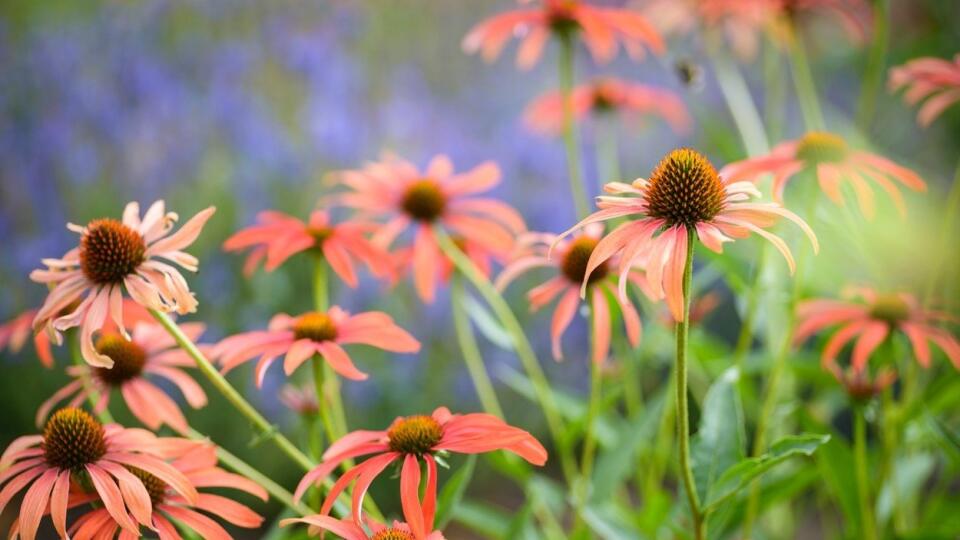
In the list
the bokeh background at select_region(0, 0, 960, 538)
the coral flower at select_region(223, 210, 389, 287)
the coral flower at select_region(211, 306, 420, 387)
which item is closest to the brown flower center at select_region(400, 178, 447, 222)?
the coral flower at select_region(223, 210, 389, 287)

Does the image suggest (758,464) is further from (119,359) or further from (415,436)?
(119,359)

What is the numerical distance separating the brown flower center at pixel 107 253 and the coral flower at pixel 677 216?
0.33 m

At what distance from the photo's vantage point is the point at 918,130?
8.34 ft

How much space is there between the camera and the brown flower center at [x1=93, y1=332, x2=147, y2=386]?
79 cm

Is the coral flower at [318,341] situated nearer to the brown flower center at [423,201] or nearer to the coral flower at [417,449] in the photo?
the coral flower at [417,449]

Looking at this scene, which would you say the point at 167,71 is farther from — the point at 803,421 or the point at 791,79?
the point at 791,79

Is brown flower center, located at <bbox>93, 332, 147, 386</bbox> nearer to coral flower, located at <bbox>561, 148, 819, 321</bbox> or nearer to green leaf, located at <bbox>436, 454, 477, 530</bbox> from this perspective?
green leaf, located at <bbox>436, 454, 477, 530</bbox>

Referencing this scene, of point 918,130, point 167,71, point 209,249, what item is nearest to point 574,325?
point 209,249

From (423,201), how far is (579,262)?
0.21 m

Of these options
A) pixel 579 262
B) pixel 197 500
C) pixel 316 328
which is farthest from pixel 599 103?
pixel 197 500

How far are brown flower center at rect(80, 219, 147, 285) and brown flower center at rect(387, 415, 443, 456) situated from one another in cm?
23

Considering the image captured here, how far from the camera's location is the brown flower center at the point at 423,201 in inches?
37.9

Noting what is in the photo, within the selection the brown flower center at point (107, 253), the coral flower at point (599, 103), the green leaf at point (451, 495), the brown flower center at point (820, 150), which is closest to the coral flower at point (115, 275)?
the brown flower center at point (107, 253)

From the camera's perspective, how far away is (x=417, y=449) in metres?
0.63
